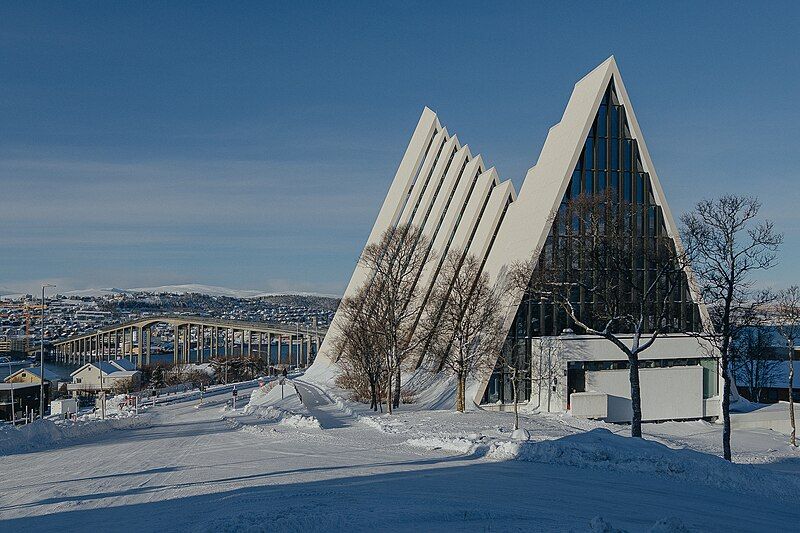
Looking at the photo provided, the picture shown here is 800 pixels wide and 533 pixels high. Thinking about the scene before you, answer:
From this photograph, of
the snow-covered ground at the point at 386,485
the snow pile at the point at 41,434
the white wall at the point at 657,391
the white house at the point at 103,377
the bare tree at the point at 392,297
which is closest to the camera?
the snow-covered ground at the point at 386,485

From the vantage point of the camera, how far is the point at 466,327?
27.8m

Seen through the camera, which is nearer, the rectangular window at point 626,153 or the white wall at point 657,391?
the white wall at point 657,391

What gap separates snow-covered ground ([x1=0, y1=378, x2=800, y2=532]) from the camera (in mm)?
8570

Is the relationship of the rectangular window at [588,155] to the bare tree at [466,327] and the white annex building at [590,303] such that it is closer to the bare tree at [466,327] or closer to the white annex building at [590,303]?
the white annex building at [590,303]

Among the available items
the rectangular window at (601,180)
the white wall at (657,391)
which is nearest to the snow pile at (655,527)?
the white wall at (657,391)

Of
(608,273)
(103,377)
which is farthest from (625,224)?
(103,377)

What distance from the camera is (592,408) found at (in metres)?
29.5

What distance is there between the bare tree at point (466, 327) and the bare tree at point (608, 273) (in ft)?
5.56

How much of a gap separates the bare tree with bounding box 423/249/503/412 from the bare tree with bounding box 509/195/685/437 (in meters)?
1.69

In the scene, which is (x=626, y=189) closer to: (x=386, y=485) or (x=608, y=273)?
(x=608, y=273)

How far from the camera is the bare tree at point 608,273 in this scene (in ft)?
68.3

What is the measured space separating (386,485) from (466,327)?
17196 millimetres

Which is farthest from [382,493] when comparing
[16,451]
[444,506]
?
[16,451]

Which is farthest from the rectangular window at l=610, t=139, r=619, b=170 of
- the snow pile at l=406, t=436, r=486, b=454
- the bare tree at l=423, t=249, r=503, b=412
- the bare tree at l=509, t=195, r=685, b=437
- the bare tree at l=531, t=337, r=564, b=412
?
the snow pile at l=406, t=436, r=486, b=454
